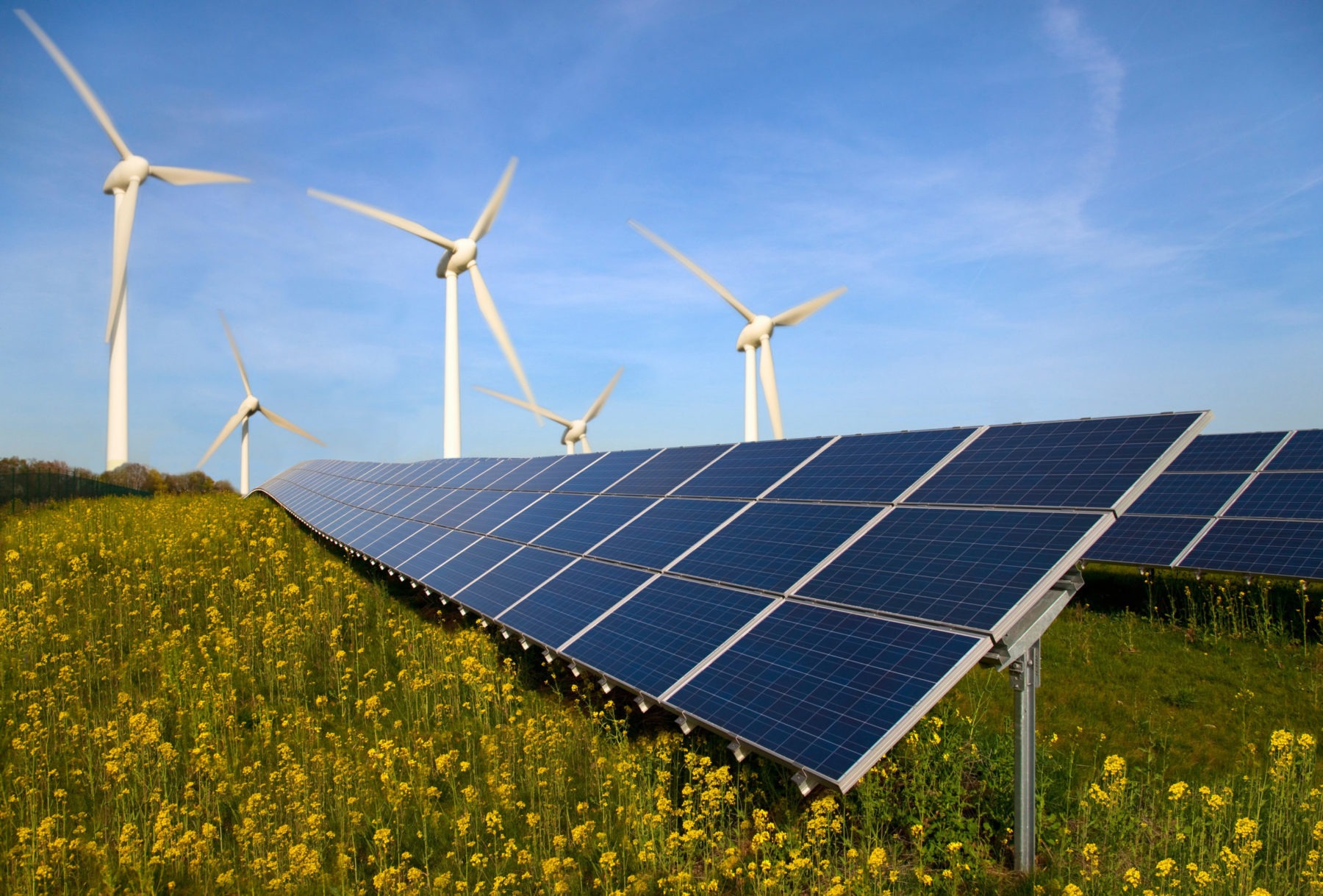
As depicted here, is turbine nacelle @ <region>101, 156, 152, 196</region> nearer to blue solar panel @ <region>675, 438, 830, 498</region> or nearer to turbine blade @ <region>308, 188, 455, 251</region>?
turbine blade @ <region>308, 188, 455, 251</region>

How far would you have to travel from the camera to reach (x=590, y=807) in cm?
888

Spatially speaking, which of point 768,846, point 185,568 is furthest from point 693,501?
point 185,568

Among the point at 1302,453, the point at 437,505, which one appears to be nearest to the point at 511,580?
the point at 437,505

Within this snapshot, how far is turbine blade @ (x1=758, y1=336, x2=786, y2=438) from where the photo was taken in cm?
4303

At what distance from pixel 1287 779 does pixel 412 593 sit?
17694 mm

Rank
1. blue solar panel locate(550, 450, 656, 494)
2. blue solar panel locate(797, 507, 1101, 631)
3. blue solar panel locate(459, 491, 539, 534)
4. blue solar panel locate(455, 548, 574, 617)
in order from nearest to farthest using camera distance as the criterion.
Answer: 1. blue solar panel locate(797, 507, 1101, 631)
2. blue solar panel locate(455, 548, 574, 617)
3. blue solar panel locate(459, 491, 539, 534)
4. blue solar panel locate(550, 450, 656, 494)

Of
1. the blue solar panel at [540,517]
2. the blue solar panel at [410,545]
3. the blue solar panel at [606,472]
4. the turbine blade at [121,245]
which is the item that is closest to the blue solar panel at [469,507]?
the blue solar panel at [410,545]

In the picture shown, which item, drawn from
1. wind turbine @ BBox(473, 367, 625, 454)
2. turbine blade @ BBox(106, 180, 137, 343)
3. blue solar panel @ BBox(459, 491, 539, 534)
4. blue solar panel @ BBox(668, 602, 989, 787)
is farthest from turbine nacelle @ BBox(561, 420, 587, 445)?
blue solar panel @ BBox(668, 602, 989, 787)

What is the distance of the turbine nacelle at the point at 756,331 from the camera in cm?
4350

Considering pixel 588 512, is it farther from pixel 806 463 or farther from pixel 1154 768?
pixel 1154 768

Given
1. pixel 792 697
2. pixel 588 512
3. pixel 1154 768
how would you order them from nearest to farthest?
pixel 792 697, pixel 1154 768, pixel 588 512

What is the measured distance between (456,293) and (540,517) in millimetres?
29487

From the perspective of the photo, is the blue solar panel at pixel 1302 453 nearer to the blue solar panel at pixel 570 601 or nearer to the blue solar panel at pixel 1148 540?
the blue solar panel at pixel 1148 540

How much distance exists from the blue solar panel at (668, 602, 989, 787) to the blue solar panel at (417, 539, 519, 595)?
7272 millimetres
